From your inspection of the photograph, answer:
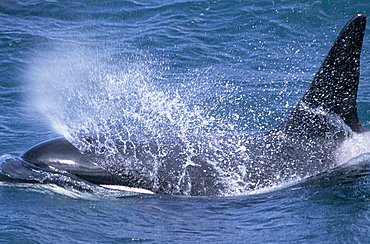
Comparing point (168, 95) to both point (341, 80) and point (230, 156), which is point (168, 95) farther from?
point (341, 80)

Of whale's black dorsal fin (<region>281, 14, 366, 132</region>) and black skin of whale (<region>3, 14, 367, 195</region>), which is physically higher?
whale's black dorsal fin (<region>281, 14, 366, 132</region>)

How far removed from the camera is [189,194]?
25.8ft

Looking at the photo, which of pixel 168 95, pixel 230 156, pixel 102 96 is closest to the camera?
→ pixel 230 156

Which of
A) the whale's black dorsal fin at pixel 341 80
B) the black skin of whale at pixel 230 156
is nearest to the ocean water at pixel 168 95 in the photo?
the black skin of whale at pixel 230 156

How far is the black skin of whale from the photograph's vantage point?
7914 mm

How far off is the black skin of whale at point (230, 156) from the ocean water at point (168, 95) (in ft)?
0.81

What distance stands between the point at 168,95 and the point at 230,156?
444cm

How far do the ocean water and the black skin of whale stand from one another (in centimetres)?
25

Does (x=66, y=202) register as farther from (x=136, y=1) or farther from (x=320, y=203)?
(x=136, y=1)

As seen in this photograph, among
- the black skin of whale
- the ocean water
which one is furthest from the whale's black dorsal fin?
the ocean water

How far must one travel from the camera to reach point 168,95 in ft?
40.4

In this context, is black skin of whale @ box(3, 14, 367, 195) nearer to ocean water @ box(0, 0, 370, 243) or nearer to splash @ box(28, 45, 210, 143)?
ocean water @ box(0, 0, 370, 243)

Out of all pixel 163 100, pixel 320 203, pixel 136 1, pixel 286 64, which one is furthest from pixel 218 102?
pixel 136 1

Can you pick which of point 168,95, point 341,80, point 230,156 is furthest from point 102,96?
point 341,80
